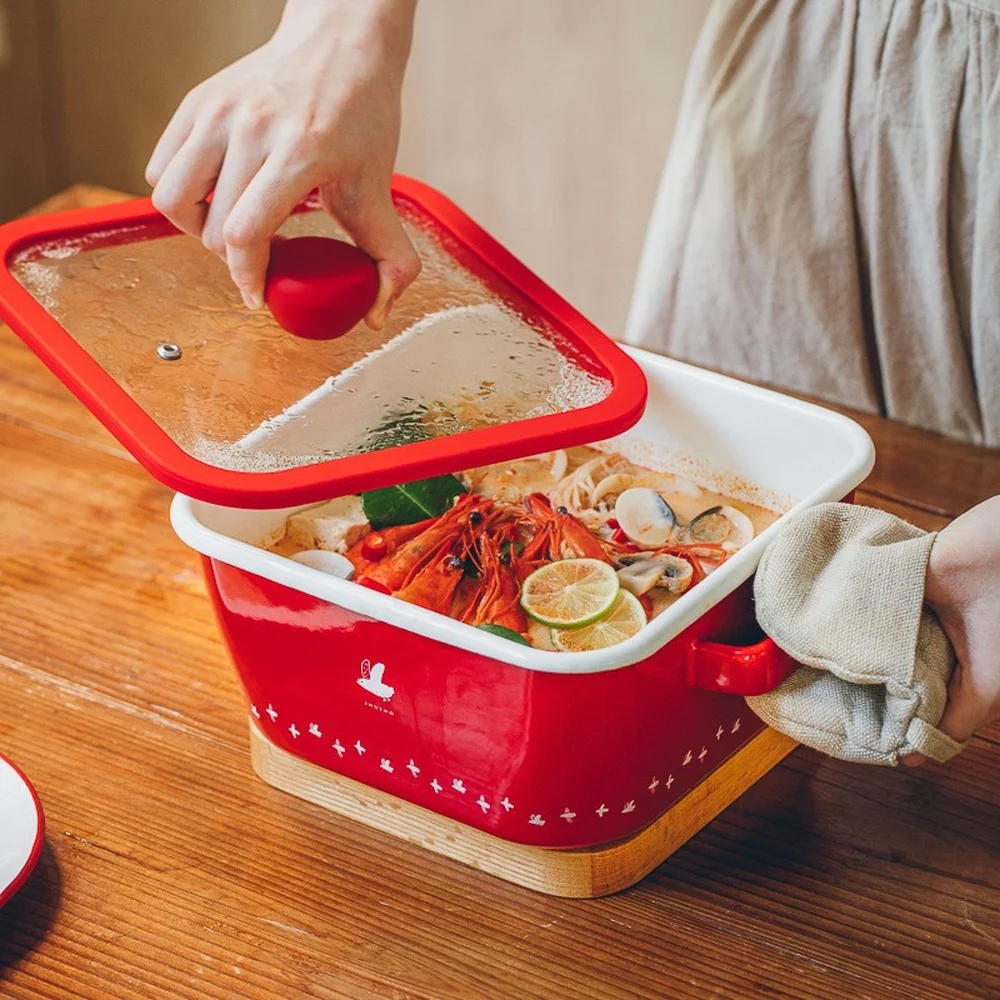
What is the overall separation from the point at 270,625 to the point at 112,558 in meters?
0.33

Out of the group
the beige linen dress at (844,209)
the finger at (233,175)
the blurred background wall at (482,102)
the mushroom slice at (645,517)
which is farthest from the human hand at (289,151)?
the blurred background wall at (482,102)

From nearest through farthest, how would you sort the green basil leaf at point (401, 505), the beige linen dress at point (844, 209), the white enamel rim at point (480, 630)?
the white enamel rim at point (480, 630), the green basil leaf at point (401, 505), the beige linen dress at point (844, 209)

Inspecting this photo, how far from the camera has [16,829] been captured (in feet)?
2.84

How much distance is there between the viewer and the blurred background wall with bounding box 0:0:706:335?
239 cm

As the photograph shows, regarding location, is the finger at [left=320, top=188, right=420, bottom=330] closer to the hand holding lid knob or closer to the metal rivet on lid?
the hand holding lid knob

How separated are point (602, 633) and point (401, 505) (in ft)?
0.62

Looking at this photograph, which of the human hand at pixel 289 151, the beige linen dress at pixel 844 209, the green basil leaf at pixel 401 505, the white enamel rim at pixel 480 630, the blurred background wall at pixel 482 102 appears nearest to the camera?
the white enamel rim at pixel 480 630

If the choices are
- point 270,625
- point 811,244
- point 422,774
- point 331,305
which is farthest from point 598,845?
point 811,244

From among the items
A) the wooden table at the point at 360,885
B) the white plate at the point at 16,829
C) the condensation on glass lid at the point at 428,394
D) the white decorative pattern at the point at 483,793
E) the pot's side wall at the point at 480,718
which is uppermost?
the condensation on glass lid at the point at 428,394

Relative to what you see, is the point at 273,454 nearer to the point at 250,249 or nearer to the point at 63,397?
the point at 250,249

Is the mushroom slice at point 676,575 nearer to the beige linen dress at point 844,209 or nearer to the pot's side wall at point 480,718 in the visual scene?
the pot's side wall at point 480,718

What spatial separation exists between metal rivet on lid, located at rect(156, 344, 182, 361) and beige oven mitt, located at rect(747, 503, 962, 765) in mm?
370

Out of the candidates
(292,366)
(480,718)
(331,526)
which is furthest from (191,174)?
(480,718)

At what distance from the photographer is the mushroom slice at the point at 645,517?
3.32 feet
